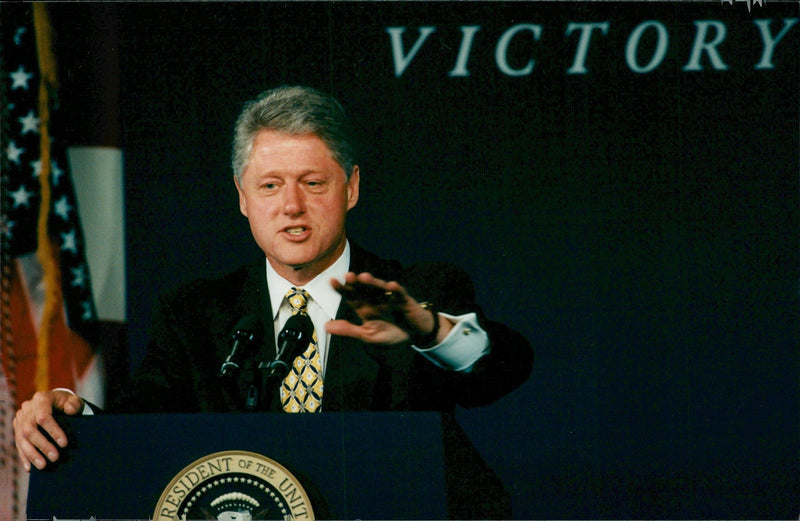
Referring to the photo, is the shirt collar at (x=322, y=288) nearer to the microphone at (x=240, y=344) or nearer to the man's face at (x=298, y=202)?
the man's face at (x=298, y=202)

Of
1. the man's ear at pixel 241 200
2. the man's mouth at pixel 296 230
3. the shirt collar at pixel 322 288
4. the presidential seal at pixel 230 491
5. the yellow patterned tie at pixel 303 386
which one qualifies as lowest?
the presidential seal at pixel 230 491

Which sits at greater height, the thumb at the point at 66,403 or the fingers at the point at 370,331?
the fingers at the point at 370,331

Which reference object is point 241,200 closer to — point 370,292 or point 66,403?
point 66,403

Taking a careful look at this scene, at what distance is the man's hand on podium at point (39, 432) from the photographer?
2.18 m

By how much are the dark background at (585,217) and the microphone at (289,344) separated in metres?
1.53

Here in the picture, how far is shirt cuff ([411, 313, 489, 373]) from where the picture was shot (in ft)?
8.46

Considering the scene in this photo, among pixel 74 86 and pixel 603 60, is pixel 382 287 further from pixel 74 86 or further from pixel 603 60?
pixel 74 86

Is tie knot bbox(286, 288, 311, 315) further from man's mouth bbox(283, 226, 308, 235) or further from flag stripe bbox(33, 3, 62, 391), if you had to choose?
flag stripe bbox(33, 3, 62, 391)

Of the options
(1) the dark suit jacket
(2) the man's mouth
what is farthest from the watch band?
(2) the man's mouth

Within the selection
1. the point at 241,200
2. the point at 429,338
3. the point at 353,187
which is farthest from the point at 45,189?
the point at 429,338

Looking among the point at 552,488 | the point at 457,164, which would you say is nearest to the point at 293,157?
the point at 457,164

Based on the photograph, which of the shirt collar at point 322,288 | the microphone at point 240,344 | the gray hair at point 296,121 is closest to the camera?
the microphone at point 240,344

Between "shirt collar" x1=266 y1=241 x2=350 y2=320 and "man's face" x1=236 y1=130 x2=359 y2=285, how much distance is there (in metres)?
0.02

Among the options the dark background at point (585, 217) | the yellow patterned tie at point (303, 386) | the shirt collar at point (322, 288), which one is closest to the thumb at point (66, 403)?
the yellow patterned tie at point (303, 386)
